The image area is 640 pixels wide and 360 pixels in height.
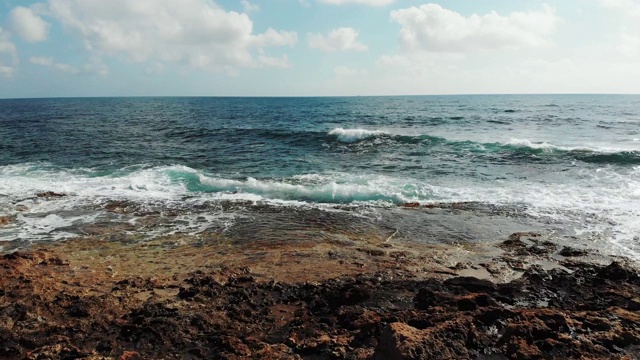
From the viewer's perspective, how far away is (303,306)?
6.16m

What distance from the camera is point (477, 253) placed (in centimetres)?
880

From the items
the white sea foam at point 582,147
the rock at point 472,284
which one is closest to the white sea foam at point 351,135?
the white sea foam at point 582,147

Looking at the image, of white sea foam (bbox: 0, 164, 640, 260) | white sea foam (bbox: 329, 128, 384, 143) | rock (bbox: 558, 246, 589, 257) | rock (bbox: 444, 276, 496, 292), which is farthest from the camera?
white sea foam (bbox: 329, 128, 384, 143)

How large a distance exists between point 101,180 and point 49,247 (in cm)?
831

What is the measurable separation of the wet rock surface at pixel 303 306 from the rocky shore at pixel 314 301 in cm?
2

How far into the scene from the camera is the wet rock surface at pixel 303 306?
4727mm

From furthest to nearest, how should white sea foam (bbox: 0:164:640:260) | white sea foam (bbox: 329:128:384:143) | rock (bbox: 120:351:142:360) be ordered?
1. white sea foam (bbox: 329:128:384:143)
2. white sea foam (bbox: 0:164:640:260)
3. rock (bbox: 120:351:142:360)

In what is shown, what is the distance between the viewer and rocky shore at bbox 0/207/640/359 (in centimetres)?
475

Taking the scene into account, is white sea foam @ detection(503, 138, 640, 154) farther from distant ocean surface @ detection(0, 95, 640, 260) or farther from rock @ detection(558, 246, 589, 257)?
rock @ detection(558, 246, 589, 257)

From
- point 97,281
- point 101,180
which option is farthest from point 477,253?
point 101,180

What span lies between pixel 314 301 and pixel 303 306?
20 cm

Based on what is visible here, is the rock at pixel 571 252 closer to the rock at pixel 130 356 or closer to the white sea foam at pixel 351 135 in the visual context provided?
the rock at pixel 130 356

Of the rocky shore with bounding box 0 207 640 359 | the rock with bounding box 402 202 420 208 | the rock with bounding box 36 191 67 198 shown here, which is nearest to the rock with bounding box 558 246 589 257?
the rocky shore with bounding box 0 207 640 359

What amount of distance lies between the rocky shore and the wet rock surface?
0.02m
